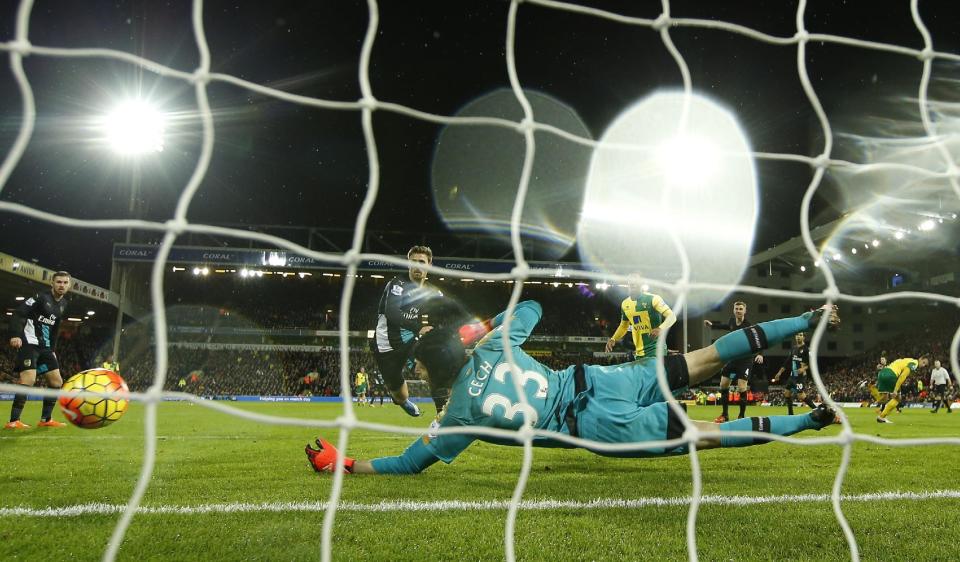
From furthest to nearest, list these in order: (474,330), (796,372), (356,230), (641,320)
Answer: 1. (796,372)
2. (641,320)
3. (474,330)
4. (356,230)

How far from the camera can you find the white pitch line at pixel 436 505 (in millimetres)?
2881

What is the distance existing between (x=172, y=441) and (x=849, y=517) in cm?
581

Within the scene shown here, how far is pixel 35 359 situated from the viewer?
697cm

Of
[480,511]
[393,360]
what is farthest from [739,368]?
[480,511]

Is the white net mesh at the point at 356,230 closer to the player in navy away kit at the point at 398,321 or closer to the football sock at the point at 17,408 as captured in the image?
the player in navy away kit at the point at 398,321

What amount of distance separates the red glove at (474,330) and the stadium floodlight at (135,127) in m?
20.1

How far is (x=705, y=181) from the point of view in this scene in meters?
26.0

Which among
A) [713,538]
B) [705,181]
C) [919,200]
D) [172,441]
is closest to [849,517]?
[713,538]

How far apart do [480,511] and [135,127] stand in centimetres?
2215

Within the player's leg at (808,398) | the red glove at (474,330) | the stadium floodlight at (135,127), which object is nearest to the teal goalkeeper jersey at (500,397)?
the red glove at (474,330)

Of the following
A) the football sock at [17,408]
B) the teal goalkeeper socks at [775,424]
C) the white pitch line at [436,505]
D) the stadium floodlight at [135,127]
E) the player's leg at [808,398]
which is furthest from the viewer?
the stadium floodlight at [135,127]

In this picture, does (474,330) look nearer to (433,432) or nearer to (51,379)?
(433,432)

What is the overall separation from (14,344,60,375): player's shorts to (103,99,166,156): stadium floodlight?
51.2 feet

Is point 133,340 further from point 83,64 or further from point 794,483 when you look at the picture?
point 794,483
